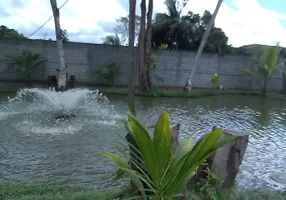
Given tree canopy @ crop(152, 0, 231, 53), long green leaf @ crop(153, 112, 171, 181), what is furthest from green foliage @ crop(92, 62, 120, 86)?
long green leaf @ crop(153, 112, 171, 181)

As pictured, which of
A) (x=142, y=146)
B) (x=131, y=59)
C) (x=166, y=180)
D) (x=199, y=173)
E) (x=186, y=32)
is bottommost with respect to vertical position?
(x=199, y=173)

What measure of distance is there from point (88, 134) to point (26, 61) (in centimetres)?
886

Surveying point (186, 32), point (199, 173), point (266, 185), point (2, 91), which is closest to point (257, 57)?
point (186, 32)

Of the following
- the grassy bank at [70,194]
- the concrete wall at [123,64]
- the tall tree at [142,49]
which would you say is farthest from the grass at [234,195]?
the concrete wall at [123,64]

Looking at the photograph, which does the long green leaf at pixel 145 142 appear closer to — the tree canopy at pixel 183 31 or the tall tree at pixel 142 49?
the tall tree at pixel 142 49

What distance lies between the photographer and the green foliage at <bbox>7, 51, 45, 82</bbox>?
1379 cm

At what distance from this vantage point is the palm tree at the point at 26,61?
13789mm

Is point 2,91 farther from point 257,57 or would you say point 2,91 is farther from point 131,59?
point 257,57

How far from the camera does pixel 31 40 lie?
14844 millimetres

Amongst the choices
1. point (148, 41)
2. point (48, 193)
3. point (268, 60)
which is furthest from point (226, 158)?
point (268, 60)

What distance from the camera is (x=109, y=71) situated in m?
15.0

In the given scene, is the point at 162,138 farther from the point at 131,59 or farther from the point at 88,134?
the point at 131,59

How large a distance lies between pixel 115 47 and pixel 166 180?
14.2m

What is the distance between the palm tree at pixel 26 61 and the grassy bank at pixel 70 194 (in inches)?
442
